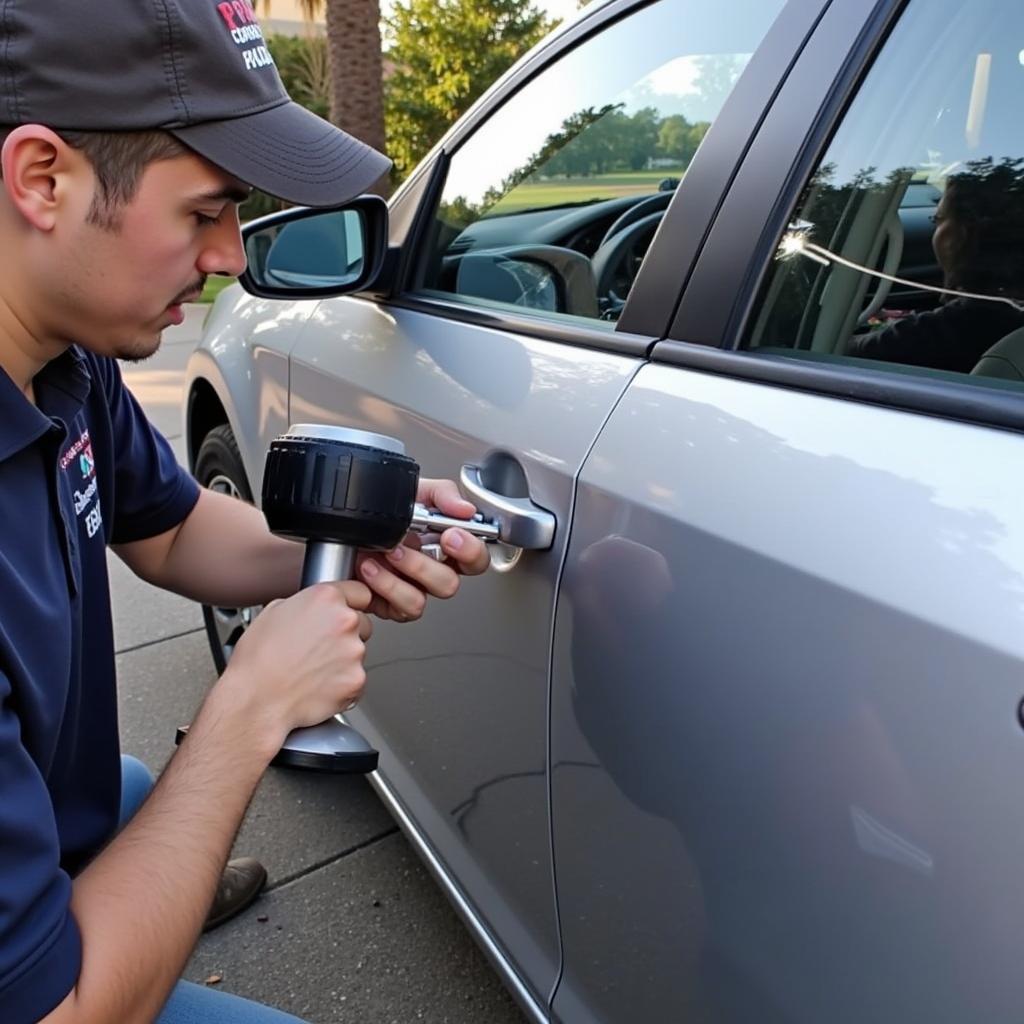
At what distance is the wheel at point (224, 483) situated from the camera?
2723mm

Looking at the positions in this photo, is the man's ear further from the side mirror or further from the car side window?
the side mirror

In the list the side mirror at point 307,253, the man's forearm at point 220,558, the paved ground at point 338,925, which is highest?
the side mirror at point 307,253

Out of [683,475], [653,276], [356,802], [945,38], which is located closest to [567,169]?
[653,276]

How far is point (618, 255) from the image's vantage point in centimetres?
168

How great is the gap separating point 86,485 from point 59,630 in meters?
0.26

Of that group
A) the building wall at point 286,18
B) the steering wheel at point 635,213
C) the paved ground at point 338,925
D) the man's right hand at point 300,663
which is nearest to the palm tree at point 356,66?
the paved ground at point 338,925

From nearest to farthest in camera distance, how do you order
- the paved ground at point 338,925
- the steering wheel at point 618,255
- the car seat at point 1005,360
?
the car seat at point 1005,360, the steering wheel at point 618,255, the paved ground at point 338,925

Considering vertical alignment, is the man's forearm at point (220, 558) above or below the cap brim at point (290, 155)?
below

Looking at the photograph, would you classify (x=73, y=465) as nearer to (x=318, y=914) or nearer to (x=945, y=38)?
(x=945, y=38)

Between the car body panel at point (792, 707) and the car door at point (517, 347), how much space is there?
0.42ft

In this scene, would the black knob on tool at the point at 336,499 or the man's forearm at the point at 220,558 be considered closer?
the black knob on tool at the point at 336,499

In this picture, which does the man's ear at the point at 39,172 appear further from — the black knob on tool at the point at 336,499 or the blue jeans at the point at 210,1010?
the blue jeans at the point at 210,1010

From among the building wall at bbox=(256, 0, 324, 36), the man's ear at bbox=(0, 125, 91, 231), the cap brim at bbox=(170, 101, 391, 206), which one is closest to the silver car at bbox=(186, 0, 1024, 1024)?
the cap brim at bbox=(170, 101, 391, 206)

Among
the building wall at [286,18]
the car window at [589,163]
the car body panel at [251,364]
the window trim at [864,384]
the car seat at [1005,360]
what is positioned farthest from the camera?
the building wall at [286,18]
